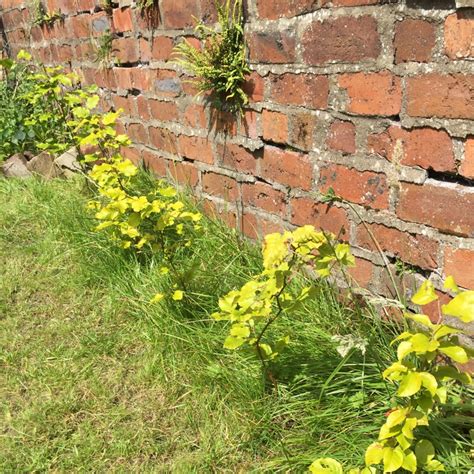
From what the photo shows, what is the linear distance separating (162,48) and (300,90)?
101cm

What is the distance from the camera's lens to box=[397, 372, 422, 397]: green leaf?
987mm

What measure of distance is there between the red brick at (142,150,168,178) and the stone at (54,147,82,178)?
26.8 inches

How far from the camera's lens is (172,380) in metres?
1.75

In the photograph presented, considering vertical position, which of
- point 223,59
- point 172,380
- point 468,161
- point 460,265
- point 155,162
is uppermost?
point 223,59

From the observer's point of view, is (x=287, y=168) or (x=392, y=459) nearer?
(x=392, y=459)

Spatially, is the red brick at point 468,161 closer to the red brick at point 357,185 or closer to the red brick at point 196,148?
the red brick at point 357,185

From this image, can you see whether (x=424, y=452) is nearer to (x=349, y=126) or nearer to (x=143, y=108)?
(x=349, y=126)

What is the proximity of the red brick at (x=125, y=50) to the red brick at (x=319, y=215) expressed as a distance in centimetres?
140

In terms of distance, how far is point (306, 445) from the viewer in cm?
145

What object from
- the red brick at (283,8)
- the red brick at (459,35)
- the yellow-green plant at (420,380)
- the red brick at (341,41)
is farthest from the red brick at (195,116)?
the yellow-green plant at (420,380)

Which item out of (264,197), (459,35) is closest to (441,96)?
(459,35)

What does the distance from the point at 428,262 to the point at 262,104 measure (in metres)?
0.90

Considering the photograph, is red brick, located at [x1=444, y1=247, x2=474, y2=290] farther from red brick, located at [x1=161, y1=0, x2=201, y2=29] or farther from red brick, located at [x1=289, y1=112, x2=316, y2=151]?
red brick, located at [x1=161, y1=0, x2=201, y2=29]

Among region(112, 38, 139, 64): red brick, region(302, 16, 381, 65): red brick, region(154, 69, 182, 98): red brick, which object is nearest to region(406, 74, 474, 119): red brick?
region(302, 16, 381, 65): red brick
